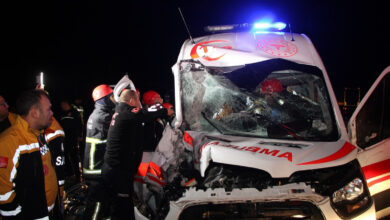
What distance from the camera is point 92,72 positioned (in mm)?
20297

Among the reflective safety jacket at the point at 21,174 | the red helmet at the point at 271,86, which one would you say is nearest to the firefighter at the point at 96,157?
the reflective safety jacket at the point at 21,174

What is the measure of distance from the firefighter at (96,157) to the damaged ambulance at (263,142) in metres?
1.49

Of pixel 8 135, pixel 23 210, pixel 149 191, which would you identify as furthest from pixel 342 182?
pixel 8 135

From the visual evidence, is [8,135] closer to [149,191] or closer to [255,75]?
[149,191]

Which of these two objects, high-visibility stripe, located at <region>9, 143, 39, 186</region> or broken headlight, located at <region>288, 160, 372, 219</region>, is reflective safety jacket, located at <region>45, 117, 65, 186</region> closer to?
high-visibility stripe, located at <region>9, 143, 39, 186</region>

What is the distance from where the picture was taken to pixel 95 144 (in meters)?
4.26

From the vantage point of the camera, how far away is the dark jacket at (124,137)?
13.0 ft

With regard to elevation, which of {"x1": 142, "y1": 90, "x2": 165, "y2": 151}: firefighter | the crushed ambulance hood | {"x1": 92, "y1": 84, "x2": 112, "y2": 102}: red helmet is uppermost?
{"x1": 92, "y1": 84, "x2": 112, "y2": 102}: red helmet

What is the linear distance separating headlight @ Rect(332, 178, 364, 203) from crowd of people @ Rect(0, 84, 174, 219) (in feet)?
8.44

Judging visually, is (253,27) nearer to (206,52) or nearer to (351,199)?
(206,52)

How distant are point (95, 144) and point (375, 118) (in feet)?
13.1

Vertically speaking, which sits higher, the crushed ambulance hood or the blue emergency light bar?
the blue emergency light bar

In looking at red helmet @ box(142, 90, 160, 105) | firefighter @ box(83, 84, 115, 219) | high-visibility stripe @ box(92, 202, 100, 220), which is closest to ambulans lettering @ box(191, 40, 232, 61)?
firefighter @ box(83, 84, 115, 219)

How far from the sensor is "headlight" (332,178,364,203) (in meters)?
2.33
